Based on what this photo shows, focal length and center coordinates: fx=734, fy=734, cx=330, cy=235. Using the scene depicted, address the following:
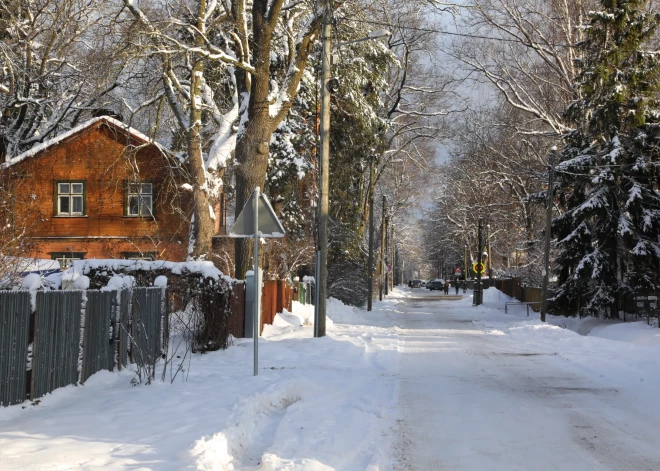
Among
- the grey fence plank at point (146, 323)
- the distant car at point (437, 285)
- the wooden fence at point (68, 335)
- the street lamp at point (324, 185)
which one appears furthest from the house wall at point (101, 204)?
the distant car at point (437, 285)

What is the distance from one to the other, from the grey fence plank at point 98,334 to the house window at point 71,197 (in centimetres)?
2352

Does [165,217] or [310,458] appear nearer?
[310,458]

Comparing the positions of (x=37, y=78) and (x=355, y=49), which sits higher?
(x=355, y=49)

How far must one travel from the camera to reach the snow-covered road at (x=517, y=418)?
22.5 feet

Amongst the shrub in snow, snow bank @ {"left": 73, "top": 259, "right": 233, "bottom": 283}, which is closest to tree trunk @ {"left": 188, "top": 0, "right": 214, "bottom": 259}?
snow bank @ {"left": 73, "top": 259, "right": 233, "bottom": 283}

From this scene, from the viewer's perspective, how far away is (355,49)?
1246 inches

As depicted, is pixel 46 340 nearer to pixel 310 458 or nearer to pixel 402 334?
pixel 310 458

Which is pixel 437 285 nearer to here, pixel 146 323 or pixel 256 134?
pixel 256 134

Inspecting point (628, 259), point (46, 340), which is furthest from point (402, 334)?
point (46, 340)

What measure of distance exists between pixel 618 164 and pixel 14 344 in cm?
2205

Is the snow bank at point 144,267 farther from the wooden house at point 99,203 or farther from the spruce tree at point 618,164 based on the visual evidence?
the wooden house at point 99,203

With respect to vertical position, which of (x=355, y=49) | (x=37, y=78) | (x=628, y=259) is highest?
(x=355, y=49)

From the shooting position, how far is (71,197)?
1287 inches

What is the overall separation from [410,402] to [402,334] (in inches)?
479
